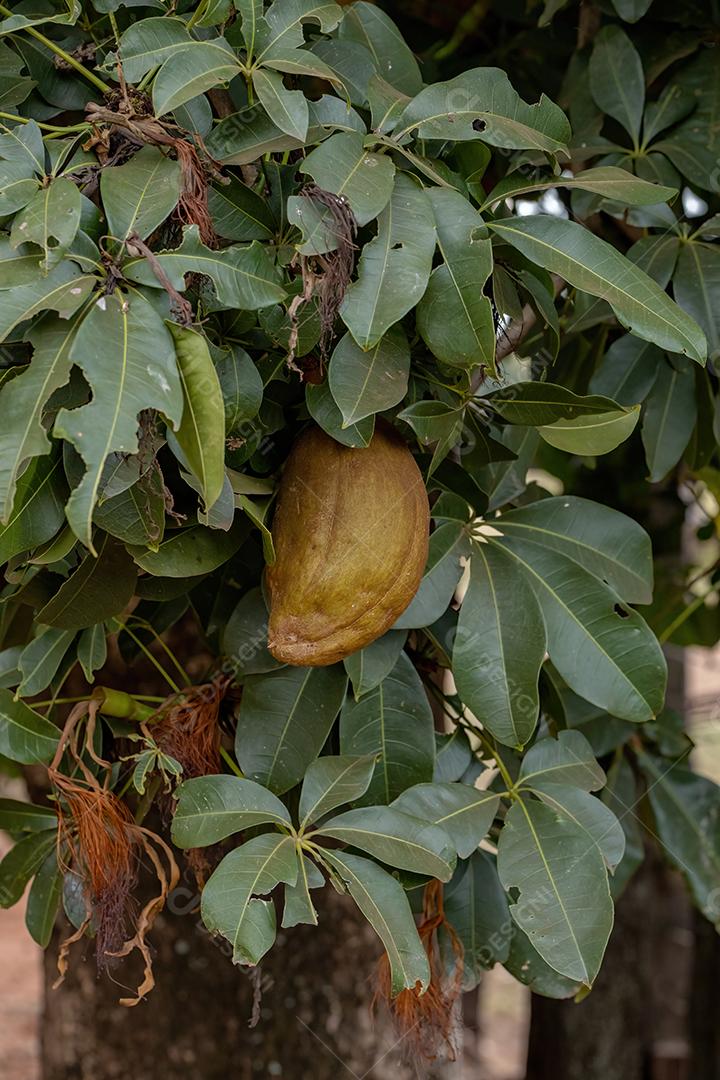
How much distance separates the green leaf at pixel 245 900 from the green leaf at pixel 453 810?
112 mm

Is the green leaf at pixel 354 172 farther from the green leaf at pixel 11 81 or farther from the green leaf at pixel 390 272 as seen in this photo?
the green leaf at pixel 11 81

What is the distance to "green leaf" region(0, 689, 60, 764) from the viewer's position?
905 mm

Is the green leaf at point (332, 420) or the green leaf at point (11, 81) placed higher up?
the green leaf at point (11, 81)

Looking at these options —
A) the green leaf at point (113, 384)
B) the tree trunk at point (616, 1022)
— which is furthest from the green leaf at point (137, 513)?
the tree trunk at point (616, 1022)

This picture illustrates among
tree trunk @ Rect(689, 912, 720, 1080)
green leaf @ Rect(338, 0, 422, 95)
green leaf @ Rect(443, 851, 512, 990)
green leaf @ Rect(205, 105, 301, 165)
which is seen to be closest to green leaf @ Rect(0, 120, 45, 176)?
green leaf @ Rect(205, 105, 301, 165)

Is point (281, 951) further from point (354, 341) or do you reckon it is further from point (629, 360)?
point (354, 341)

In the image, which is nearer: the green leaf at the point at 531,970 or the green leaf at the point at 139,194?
the green leaf at the point at 139,194

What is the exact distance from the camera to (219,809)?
0.80 meters

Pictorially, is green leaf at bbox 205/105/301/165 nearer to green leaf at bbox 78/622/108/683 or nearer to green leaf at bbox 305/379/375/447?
green leaf at bbox 305/379/375/447

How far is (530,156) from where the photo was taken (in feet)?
3.01

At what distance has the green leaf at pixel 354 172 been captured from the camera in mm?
711

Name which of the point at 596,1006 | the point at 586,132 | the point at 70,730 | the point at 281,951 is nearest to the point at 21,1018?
the point at 596,1006

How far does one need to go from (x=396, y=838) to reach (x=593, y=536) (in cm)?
31

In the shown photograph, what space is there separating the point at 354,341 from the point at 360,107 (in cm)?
20
